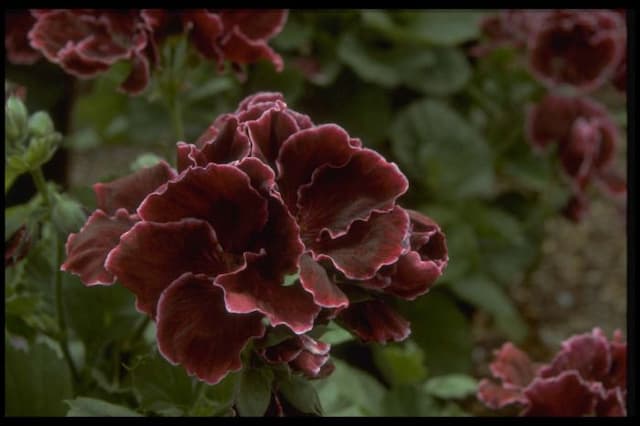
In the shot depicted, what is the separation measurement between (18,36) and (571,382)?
0.90 metres

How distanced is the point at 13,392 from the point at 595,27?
136 centimetres

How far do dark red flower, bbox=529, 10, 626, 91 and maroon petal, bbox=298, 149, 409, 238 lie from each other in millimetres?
1308

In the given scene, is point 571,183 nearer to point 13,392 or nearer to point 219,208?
point 13,392

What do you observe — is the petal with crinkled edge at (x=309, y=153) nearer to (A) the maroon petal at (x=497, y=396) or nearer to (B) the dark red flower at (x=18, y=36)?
(A) the maroon petal at (x=497, y=396)

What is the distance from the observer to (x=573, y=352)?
113 centimetres

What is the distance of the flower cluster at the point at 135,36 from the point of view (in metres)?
1.18

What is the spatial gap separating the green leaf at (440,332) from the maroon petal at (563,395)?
1157 millimetres

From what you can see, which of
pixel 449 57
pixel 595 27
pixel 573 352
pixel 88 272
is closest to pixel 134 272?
pixel 88 272

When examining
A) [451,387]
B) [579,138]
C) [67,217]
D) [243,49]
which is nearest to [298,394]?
[67,217]

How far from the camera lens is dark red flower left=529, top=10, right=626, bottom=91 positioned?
2.04m

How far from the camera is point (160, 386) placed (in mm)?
1023

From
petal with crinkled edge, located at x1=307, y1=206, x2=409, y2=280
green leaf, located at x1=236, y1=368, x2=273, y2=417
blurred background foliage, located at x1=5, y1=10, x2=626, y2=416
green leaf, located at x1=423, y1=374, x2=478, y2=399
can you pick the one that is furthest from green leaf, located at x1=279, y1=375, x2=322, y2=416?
blurred background foliage, located at x1=5, y1=10, x2=626, y2=416

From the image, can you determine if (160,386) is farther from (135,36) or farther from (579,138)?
(579,138)
